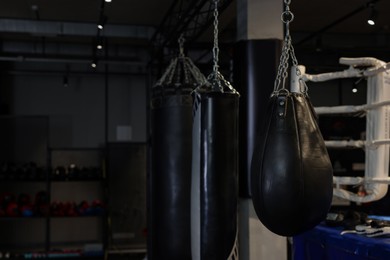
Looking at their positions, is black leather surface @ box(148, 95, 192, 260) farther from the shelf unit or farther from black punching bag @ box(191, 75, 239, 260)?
the shelf unit

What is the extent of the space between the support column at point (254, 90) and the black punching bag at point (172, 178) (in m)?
0.85

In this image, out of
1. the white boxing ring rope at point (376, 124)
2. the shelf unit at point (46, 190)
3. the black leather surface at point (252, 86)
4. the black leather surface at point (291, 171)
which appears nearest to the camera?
the black leather surface at point (291, 171)

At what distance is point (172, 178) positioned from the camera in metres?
3.38

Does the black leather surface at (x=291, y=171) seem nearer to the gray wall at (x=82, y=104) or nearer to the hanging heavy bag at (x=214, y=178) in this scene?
the hanging heavy bag at (x=214, y=178)

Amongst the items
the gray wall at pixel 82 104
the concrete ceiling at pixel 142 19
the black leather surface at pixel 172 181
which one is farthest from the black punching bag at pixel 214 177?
the gray wall at pixel 82 104

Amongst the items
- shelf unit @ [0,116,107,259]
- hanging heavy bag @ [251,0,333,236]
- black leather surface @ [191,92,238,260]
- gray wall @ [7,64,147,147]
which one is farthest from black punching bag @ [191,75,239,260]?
gray wall @ [7,64,147,147]

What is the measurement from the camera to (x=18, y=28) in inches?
291

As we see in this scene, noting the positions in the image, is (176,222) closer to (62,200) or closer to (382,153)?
(382,153)

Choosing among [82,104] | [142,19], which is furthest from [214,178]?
[82,104]

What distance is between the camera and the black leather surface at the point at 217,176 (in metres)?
2.48

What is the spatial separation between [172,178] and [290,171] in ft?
4.75

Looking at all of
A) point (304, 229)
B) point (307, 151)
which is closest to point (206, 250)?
point (304, 229)

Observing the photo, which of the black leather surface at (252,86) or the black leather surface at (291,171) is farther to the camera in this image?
the black leather surface at (252,86)

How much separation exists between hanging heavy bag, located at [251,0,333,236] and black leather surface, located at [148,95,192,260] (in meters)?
1.19
